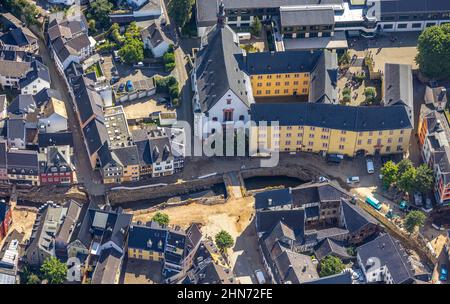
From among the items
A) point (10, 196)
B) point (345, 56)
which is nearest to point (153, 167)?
point (10, 196)

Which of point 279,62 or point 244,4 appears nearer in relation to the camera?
point 279,62

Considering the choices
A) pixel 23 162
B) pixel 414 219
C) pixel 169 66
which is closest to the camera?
pixel 414 219

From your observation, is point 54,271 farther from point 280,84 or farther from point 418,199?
point 418,199

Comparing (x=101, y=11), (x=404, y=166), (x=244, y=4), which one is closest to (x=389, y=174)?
(x=404, y=166)

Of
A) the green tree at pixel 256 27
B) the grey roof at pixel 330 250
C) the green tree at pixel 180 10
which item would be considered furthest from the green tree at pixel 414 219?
the green tree at pixel 180 10

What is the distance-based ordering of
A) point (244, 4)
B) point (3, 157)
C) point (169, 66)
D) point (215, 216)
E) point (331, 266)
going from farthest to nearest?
point (244, 4)
point (169, 66)
point (3, 157)
point (215, 216)
point (331, 266)

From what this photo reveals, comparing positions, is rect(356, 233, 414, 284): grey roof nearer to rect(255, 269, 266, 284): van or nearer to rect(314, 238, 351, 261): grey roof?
rect(314, 238, 351, 261): grey roof

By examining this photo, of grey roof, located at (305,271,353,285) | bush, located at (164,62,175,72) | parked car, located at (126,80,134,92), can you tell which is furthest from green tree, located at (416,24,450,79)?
parked car, located at (126,80,134,92)
